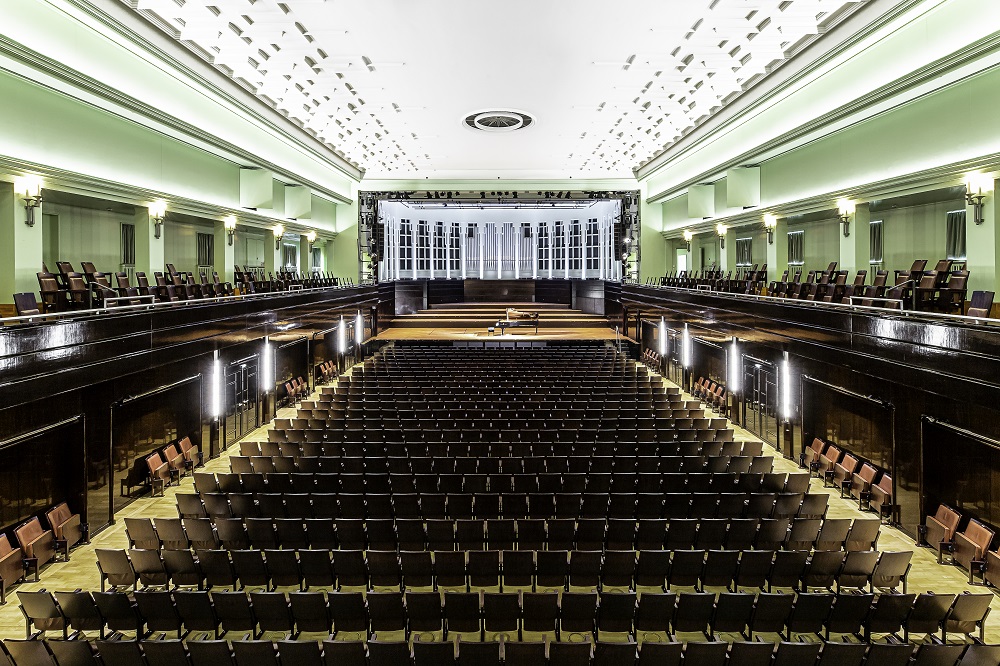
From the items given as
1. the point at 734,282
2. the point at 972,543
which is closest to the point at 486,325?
the point at 734,282

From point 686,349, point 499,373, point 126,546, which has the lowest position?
point 126,546

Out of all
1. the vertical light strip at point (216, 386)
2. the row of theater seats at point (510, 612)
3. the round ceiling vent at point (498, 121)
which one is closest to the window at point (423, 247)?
the round ceiling vent at point (498, 121)

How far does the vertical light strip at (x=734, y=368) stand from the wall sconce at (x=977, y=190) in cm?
479

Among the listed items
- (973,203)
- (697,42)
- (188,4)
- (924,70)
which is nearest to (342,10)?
(188,4)

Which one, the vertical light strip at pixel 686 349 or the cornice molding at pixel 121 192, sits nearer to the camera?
the cornice molding at pixel 121 192

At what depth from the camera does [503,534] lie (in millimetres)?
6547

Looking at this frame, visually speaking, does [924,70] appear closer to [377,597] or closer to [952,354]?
[952,354]

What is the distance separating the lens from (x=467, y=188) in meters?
27.4

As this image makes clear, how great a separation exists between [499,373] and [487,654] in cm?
1172

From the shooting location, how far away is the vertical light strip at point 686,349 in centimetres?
1700

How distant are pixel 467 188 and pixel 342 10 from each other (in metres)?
16.5

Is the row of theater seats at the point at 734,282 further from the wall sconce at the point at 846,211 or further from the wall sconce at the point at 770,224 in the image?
the wall sconce at the point at 846,211

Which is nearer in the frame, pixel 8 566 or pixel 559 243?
pixel 8 566

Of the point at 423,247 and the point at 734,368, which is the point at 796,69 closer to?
the point at 734,368
